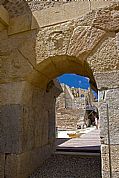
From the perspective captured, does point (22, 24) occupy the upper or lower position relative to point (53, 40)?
upper

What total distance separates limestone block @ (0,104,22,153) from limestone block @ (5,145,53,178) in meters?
0.13

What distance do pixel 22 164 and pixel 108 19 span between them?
2.45 m

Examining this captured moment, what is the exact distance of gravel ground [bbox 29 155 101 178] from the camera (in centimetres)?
325

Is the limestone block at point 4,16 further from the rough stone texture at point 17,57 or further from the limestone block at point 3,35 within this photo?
the rough stone texture at point 17,57

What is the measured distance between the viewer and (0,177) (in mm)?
2939

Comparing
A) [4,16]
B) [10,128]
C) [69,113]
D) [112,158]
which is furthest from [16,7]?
[69,113]

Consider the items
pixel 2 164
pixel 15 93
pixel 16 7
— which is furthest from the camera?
pixel 16 7

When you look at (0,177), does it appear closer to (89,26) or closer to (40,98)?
(40,98)

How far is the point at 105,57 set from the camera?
2.71 meters

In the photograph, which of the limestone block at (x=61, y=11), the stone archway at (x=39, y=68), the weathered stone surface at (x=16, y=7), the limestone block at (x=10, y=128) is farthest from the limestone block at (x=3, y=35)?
the limestone block at (x=10, y=128)

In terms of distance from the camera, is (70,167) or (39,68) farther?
(70,167)

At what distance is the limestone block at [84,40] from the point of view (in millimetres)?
2785

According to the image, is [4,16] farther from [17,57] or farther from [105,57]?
[105,57]

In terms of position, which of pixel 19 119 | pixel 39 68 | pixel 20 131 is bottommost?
pixel 20 131
